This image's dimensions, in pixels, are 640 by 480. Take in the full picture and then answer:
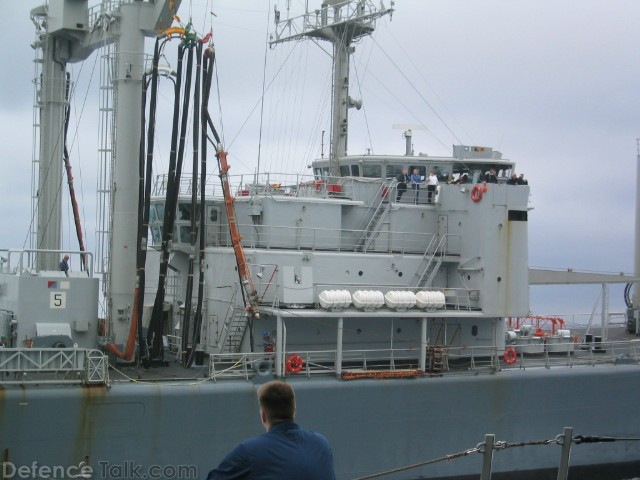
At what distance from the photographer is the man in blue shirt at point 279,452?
4.35 metres

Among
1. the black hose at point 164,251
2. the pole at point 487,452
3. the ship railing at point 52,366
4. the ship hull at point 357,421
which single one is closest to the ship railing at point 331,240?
the black hose at point 164,251

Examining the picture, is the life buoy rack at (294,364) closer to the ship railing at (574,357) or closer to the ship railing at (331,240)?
the ship railing at (331,240)

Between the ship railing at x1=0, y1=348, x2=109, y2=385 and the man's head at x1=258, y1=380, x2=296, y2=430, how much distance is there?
10910mm

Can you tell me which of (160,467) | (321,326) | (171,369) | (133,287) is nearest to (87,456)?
(160,467)

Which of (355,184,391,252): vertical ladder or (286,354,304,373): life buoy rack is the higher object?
(355,184,391,252): vertical ladder

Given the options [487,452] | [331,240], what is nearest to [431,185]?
[331,240]

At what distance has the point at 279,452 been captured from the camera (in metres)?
4.39

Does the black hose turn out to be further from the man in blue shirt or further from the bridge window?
the man in blue shirt

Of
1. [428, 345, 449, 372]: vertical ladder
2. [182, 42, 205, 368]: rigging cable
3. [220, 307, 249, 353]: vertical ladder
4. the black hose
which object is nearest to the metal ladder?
[428, 345, 449, 372]: vertical ladder

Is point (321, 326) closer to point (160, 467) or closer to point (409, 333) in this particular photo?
point (409, 333)

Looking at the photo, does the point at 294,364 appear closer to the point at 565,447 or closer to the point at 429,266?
the point at 429,266

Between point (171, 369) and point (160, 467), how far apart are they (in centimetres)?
269

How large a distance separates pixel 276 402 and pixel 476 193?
16.1 m

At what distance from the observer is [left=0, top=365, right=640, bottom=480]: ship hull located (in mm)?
14523
